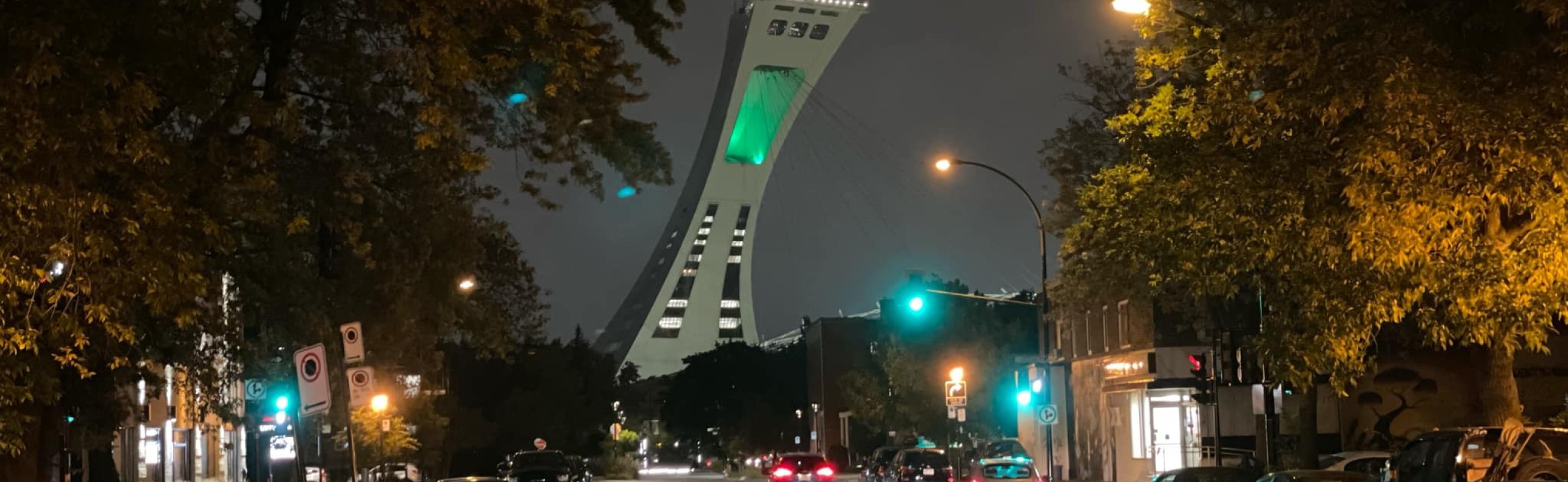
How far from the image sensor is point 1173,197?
1747 centimetres

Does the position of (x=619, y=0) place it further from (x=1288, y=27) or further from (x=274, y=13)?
(x=1288, y=27)

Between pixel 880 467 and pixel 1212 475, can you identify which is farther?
pixel 880 467

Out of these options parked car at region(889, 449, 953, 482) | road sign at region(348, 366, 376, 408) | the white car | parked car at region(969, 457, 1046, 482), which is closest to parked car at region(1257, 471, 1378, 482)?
the white car

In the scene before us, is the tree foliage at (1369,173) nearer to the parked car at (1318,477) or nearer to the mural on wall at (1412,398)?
the parked car at (1318,477)

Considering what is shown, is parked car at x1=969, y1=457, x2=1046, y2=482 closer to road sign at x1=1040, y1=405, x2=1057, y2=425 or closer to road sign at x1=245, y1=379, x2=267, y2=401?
road sign at x1=1040, y1=405, x2=1057, y2=425

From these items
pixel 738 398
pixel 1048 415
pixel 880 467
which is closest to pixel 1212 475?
pixel 1048 415

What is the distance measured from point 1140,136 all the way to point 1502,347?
192 inches

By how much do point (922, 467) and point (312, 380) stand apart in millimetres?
18385

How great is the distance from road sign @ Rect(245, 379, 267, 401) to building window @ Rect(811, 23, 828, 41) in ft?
383

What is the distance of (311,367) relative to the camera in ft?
56.9

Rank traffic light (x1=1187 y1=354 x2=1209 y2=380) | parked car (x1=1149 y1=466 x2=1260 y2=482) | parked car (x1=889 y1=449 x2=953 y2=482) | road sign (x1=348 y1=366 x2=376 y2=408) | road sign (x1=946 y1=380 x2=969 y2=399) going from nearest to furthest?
road sign (x1=348 y1=366 x2=376 y2=408) → parked car (x1=1149 y1=466 x2=1260 y2=482) → traffic light (x1=1187 y1=354 x2=1209 y2=380) → parked car (x1=889 y1=449 x2=953 y2=482) → road sign (x1=946 y1=380 x2=969 y2=399)

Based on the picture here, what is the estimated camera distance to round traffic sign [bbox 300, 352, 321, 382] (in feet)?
56.5

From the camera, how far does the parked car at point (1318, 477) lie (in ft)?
62.1

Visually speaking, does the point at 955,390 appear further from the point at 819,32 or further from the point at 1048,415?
the point at 819,32
